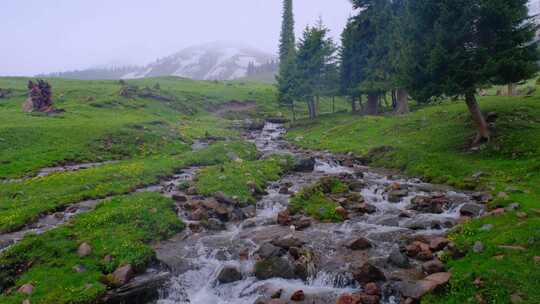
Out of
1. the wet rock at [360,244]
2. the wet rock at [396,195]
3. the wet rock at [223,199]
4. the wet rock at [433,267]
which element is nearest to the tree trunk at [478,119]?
the wet rock at [396,195]

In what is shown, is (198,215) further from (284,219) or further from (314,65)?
(314,65)

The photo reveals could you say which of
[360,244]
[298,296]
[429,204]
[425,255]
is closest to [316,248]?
[360,244]

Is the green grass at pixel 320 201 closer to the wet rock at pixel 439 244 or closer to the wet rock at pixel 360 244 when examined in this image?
the wet rock at pixel 360 244

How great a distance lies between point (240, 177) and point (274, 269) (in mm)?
15175

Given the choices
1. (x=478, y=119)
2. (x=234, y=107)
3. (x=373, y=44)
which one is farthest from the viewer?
(x=234, y=107)

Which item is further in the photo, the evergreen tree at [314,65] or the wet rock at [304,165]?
the evergreen tree at [314,65]

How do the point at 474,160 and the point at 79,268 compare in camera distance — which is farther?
the point at 474,160

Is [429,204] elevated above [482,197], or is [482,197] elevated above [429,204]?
[482,197]

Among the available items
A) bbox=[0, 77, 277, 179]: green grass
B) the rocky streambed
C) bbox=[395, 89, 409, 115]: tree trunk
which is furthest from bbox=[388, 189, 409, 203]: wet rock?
bbox=[395, 89, 409, 115]: tree trunk

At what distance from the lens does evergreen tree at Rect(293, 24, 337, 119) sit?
74.4 m

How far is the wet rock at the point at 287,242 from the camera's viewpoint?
58.0 feet

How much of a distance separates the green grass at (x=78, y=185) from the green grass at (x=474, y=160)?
20.1m

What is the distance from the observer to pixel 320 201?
79.8 feet

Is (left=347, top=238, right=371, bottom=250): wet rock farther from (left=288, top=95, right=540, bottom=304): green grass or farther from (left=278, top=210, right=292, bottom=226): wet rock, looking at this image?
(left=278, top=210, right=292, bottom=226): wet rock
